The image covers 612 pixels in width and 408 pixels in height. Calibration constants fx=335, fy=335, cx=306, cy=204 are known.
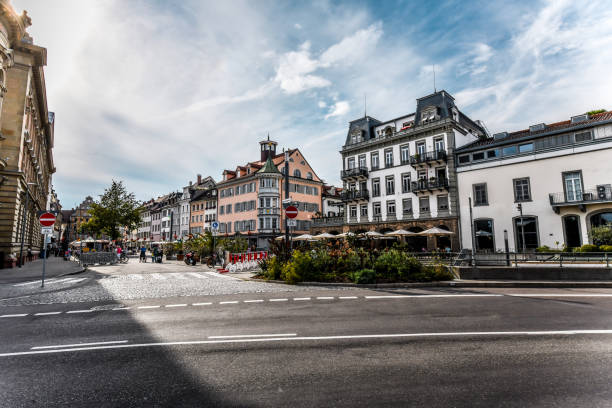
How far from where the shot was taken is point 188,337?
19.4 feet

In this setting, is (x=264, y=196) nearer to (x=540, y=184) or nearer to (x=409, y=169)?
(x=409, y=169)

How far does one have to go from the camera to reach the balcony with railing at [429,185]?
34062mm

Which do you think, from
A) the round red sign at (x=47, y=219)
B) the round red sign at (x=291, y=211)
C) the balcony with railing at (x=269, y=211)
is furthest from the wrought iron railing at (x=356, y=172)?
the round red sign at (x=47, y=219)

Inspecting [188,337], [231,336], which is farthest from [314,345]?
[188,337]

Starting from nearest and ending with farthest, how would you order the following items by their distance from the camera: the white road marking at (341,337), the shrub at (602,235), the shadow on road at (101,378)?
the shadow on road at (101,378) < the white road marking at (341,337) < the shrub at (602,235)

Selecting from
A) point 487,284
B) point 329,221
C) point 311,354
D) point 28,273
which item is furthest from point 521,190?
point 28,273

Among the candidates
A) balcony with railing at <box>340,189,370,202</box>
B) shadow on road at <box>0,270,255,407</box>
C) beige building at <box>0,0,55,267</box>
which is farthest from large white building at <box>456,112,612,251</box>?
beige building at <box>0,0,55,267</box>

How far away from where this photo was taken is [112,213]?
136 ft

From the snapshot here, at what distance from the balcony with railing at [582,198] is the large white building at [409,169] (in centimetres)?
807

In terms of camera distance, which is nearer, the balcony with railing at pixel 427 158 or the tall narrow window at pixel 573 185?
the tall narrow window at pixel 573 185

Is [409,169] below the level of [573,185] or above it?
above

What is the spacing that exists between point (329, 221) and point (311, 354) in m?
40.7

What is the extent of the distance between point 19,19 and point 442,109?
36.3m

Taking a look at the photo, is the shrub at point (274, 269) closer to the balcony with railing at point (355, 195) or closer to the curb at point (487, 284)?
the curb at point (487, 284)
